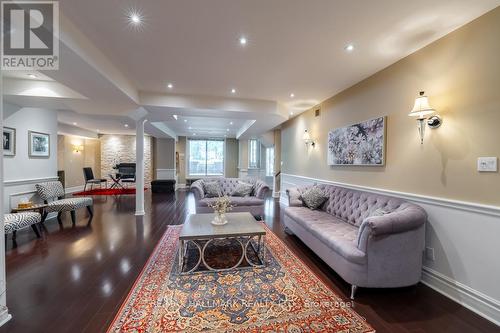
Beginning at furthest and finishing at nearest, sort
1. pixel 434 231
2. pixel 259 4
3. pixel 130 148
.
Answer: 1. pixel 130 148
2. pixel 434 231
3. pixel 259 4

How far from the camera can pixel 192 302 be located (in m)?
1.95

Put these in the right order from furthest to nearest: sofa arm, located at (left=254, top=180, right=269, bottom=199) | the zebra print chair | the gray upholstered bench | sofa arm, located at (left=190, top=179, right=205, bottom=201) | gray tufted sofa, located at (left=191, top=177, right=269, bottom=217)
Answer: sofa arm, located at (left=254, top=180, right=269, bottom=199)
sofa arm, located at (left=190, top=179, right=205, bottom=201)
gray tufted sofa, located at (left=191, top=177, right=269, bottom=217)
the zebra print chair
the gray upholstered bench

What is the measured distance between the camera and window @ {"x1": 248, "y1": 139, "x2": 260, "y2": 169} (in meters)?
10.6

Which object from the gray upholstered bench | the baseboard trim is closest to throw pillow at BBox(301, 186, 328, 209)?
the baseboard trim

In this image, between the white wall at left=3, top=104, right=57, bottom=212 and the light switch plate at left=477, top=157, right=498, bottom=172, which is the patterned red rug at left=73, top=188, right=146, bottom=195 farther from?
the light switch plate at left=477, top=157, right=498, bottom=172

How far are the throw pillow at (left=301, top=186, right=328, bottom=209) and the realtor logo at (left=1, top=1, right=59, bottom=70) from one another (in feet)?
12.9

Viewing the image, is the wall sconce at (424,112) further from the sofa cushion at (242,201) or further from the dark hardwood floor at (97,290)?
the sofa cushion at (242,201)

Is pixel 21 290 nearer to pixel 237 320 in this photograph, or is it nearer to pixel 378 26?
pixel 237 320

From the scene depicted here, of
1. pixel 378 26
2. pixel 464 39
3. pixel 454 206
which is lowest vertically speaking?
pixel 454 206

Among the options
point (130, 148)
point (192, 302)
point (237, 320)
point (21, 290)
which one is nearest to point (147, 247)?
point (21, 290)

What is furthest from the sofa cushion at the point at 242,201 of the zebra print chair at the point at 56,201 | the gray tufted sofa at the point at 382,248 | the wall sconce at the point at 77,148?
the wall sconce at the point at 77,148

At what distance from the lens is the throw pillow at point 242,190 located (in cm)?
511

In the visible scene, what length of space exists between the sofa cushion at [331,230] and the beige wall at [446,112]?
859 millimetres

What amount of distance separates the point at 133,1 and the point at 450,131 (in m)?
3.40
